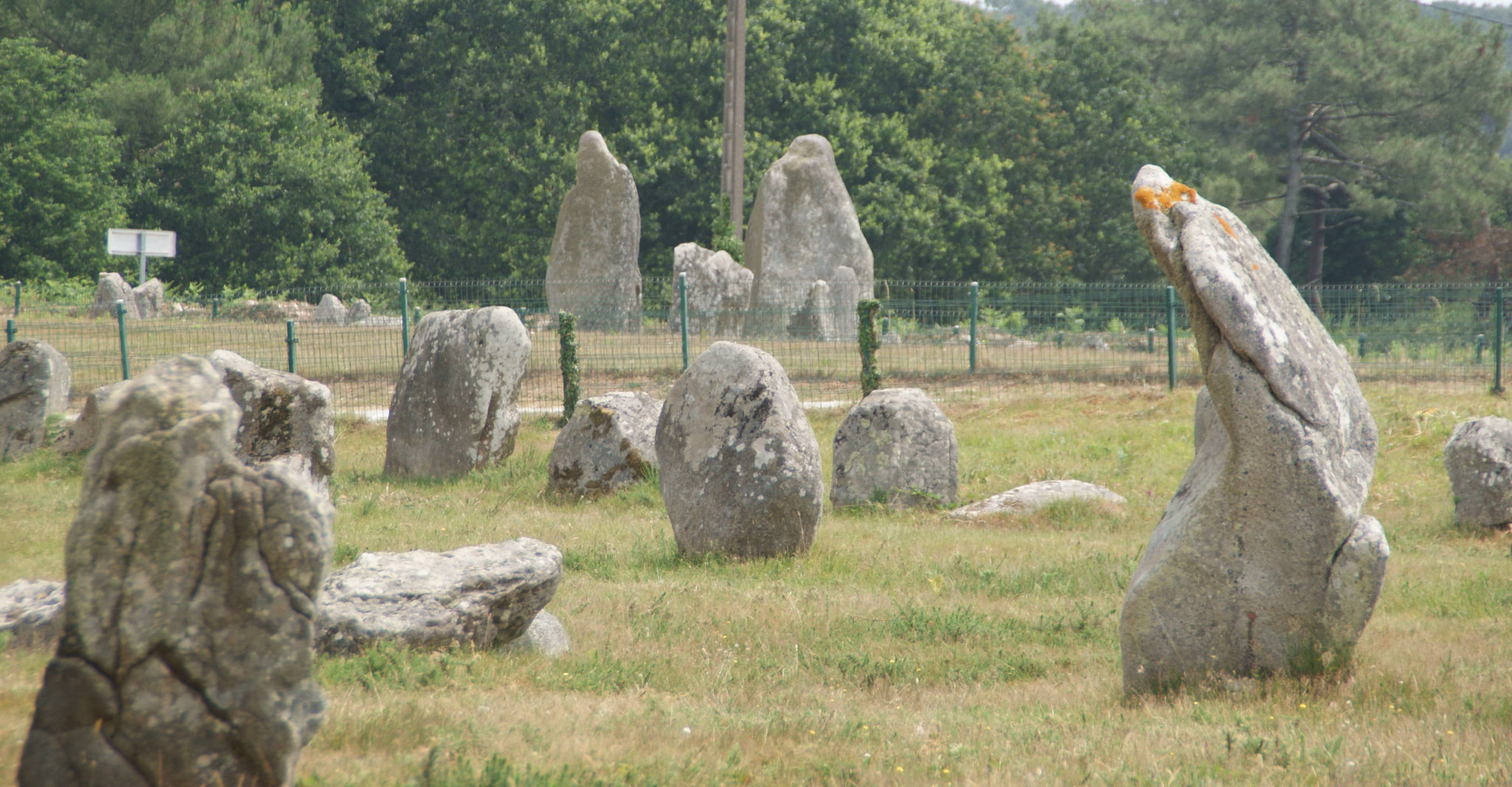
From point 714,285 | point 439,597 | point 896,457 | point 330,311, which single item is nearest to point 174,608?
point 439,597

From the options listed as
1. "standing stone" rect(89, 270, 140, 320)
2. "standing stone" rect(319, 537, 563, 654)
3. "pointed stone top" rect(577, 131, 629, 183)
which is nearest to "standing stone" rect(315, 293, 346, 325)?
"standing stone" rect(89, 270, 140, 320)

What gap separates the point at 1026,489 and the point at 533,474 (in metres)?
5.01

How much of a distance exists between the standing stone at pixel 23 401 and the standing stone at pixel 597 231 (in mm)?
12453

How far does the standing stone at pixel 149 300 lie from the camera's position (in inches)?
948

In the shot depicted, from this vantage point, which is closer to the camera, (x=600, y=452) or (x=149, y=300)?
(x=600, y=452)

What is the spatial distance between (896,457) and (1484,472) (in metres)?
4.81

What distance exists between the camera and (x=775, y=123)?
37250 millimetres

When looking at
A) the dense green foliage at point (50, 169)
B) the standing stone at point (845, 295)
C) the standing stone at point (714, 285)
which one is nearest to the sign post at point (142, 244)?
the dense green foliage at point (50, 169)

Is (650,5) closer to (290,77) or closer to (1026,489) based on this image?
(290,77)

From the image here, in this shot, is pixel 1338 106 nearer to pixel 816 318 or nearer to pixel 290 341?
pixel 816 318

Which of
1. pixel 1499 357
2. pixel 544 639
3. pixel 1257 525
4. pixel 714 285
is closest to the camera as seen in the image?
pixel 1257 525

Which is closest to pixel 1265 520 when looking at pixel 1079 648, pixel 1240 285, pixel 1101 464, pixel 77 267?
pixel 1240 285

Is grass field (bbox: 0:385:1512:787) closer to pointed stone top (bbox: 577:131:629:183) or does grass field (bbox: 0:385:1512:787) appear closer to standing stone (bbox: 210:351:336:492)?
standing stone (bbox: 210:351:336:492)

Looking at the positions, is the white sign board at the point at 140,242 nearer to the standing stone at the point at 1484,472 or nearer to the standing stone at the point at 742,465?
the standing stone at the point at 742,465
